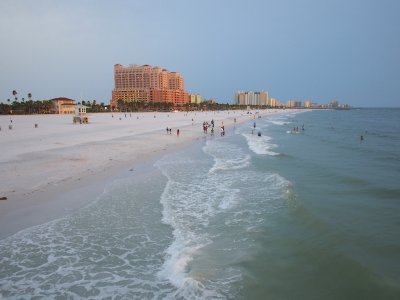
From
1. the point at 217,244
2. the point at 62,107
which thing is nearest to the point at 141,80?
the point at 62,107

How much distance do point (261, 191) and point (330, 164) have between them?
8.66 metres

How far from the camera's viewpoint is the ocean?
6422 millimetres

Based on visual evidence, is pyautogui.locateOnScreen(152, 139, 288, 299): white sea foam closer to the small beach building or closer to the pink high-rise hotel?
the small beach building

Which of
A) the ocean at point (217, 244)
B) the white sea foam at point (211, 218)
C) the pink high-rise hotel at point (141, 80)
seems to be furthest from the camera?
the pink high-rise hotel at point (141, 80)

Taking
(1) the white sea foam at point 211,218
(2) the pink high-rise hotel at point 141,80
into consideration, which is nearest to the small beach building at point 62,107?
(2) the pink high-rise hotel at point 141,80

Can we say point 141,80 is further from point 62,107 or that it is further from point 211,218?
point 211,218

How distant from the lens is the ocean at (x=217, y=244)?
6.42 metres

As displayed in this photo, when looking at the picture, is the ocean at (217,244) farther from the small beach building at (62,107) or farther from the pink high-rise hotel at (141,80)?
the pink high-rise hotel at (141,80)

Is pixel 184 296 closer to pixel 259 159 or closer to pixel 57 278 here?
pixel 57 278

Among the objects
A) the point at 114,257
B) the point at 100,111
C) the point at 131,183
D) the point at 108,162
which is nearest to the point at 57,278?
the point at 114,257

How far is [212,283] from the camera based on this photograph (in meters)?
6.54

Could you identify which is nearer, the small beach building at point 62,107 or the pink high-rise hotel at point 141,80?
the small beach building at point 62,107

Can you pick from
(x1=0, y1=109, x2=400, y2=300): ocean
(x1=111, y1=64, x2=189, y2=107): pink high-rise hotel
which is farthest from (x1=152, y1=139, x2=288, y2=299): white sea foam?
(x1=111, y1=64, x2=189, y2=107): pink high-rise hotel

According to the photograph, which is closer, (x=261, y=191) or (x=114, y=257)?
(x=114, y=257)
